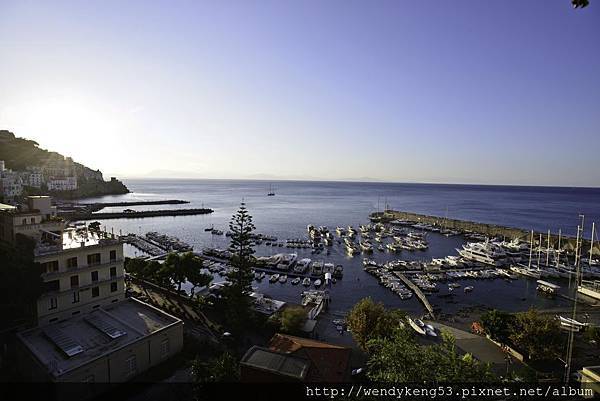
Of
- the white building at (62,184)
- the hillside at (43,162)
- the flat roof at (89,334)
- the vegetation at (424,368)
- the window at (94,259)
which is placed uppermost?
the hillside at (43,162)

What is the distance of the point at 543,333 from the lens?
695 inches

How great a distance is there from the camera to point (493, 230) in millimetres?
67375

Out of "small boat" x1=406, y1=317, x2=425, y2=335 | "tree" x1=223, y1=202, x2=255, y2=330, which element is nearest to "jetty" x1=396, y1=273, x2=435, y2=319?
"small boat" x1=406, y1=317, x2=425, y2=335

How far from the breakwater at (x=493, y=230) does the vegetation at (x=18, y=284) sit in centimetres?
6265


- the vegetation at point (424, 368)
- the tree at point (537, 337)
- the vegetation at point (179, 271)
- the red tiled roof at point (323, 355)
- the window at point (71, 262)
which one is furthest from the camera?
the vegetation at point (179, 271)

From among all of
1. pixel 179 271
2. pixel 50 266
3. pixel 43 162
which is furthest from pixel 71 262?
pixel 43 162

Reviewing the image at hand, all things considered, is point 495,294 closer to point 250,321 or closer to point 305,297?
point 305,297

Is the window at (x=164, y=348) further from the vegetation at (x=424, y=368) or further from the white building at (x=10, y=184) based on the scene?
the white building at (x=10, y=184)

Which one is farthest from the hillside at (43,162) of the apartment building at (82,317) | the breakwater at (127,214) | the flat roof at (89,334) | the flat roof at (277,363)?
the flat roof at (277,363)

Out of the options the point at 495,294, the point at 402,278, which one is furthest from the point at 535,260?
the point at 402,278

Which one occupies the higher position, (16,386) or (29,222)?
(29,222)

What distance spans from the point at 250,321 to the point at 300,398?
13.5 meters

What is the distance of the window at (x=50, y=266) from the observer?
1597cm

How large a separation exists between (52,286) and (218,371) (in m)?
11.7
